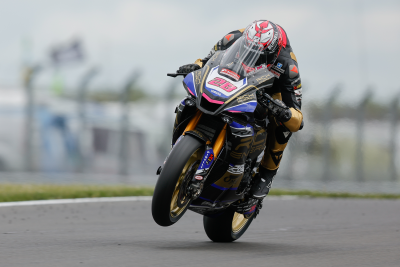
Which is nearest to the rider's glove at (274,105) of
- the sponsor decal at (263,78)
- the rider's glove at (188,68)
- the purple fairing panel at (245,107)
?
the sponsor decal at (263,78)

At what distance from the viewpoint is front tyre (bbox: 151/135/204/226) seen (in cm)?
451

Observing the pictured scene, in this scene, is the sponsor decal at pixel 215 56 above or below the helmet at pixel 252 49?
below

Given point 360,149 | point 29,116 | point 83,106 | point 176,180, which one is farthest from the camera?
point 360,149

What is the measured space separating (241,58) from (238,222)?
1.89 metres

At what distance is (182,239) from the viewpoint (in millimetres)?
5914

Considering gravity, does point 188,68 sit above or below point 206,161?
above

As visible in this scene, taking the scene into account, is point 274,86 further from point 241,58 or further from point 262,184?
point 262,184

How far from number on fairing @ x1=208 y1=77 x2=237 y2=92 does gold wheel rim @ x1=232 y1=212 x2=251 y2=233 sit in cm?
179

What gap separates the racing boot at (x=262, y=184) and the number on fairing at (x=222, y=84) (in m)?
1.31

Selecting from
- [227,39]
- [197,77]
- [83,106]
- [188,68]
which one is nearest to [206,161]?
[197,77]

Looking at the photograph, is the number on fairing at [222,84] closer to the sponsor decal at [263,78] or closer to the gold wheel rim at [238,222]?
the sponsor decal at [263,78]

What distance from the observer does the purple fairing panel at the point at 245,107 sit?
476 centimetres

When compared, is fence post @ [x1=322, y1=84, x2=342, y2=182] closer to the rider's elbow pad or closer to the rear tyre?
the rear tyre

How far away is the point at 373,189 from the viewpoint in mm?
16188
